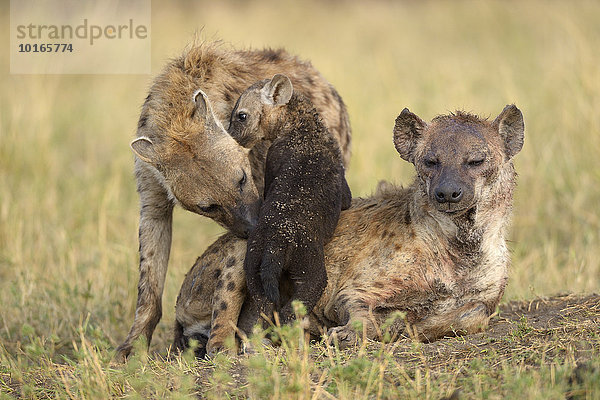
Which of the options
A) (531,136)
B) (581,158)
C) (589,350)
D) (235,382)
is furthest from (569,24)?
(235,382)

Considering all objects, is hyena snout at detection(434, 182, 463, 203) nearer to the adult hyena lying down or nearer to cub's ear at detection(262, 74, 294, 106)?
the adult hyena lying down

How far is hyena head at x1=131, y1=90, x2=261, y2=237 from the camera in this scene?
448cm

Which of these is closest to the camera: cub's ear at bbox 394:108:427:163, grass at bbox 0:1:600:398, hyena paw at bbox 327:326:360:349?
grass at bbox 0:1:600:398

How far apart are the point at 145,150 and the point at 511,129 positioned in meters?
1.91

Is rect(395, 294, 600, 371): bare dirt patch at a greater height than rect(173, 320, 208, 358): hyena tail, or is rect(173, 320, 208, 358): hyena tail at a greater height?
rect(395, 294, 600, 371): bare dirt patch

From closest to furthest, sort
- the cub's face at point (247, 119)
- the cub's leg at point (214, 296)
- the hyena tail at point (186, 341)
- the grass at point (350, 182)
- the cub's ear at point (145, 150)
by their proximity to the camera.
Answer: the grass at point (350, 182) → the cub's leg at point (214, 296) → the cub's ear at point (145, 150) → the hyena tail at point (186, 341) → the cub's face at point (247, 119)

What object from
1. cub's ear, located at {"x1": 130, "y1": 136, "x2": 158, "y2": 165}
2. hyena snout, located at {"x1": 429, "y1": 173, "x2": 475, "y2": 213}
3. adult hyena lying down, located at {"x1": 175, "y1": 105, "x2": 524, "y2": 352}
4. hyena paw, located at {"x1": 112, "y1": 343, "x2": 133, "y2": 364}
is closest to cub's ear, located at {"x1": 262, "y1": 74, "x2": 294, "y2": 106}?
cub's ear, located at {"x1": 130, "y1": 136, "x2": 158, "y2": 165}

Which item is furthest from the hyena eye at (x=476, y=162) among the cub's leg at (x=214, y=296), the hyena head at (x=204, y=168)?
the cub's leg at (x=214, y=296)

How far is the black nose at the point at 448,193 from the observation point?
12.8ft

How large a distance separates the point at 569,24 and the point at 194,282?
568 centimetres

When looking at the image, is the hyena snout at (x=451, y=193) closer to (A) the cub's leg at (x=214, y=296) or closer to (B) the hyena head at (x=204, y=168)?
(B) the hyena head at (x=204, y=168)

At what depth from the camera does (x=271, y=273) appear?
413 cm

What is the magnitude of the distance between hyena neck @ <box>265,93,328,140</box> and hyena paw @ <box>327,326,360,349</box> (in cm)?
117

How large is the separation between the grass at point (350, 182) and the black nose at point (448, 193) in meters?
0.69
